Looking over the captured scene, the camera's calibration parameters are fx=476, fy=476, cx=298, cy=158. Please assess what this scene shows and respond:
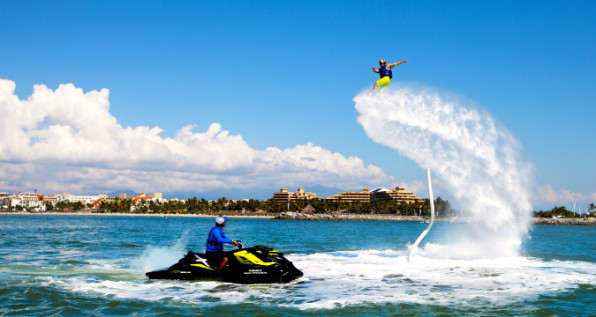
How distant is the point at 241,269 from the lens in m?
14.6

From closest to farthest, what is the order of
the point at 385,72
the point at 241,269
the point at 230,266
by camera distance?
1. the point at 241,269
2. the point at 230,266
3. the point at 385,72

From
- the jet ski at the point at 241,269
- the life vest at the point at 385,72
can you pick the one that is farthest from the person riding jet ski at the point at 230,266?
the life vest at the point at 385,72

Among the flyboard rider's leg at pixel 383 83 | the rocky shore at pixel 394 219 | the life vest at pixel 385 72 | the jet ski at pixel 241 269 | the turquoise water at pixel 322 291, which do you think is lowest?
the rocky shore at pixel 394 219

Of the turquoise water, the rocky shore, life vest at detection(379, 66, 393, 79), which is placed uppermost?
life vest at detection(379, 66, 393, 79)

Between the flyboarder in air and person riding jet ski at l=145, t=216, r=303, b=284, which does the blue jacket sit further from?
the flyboarder in air

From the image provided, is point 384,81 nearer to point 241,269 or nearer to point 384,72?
point 384,72

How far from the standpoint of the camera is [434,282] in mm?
15367

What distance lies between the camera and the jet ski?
14.5 metres

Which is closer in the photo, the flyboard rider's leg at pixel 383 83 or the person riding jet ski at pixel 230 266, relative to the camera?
the person riding jet ski at pixel 230 266

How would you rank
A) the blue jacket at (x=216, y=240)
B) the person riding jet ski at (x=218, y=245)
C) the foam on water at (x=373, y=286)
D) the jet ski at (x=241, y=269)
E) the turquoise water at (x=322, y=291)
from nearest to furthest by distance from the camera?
the turquoise water at (x=322, y=291), the foam on water at (x=373, y=286), the jet ski at (x=241, y=269), the person riding jet ski at (x=218, y=245), the blue jacket at (x=216, y=240)

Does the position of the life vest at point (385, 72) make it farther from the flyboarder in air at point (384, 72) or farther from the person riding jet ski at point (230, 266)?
the person riding jet ski at point (230, 266)

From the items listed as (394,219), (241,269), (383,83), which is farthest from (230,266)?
(394,219)

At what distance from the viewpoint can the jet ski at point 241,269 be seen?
1452 centimetres

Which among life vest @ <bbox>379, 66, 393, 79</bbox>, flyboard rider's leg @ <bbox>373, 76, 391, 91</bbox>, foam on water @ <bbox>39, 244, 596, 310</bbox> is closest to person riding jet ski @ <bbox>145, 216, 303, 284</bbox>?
foam on water @ <bbox>39, 244, 596, 310</bbox>
